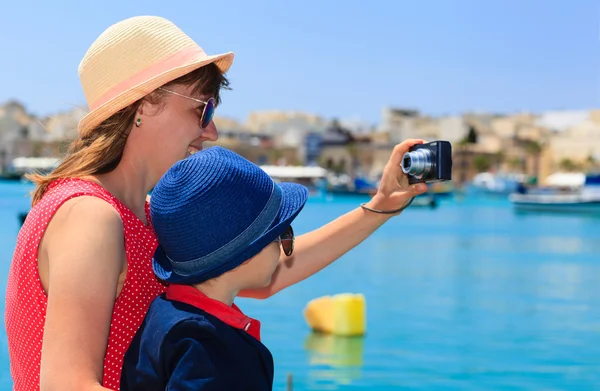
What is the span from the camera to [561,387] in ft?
23.9

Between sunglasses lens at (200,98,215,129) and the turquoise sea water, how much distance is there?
5.56 meters

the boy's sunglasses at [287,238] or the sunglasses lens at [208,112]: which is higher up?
the sunglasses lens at [208,112]

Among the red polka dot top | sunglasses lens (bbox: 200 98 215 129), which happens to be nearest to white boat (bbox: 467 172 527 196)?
sunglasses lens (bbox: 200 98 215 129)

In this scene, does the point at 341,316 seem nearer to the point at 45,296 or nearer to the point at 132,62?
the point at 132,62

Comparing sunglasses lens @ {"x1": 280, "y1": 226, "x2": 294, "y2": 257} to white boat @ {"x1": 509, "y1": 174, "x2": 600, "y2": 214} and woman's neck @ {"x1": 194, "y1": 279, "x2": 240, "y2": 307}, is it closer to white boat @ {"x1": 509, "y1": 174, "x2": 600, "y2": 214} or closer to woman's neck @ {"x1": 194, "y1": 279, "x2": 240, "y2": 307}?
woman's neck @ {"x1": 194, "y1": 279, "x2": 240, "y2": 307}

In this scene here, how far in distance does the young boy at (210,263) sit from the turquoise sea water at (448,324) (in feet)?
18.7

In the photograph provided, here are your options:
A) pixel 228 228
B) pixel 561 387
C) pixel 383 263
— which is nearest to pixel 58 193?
pixel 228 228

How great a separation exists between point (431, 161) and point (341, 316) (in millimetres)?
7293

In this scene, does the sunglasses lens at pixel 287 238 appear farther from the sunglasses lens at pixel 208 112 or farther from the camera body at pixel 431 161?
the camera body at pixel 431 161

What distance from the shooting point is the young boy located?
125 cm

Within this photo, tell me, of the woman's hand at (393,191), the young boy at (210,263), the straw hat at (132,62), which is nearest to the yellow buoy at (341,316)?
the woman's hand at (393,191)

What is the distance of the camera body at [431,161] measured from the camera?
1.80 m

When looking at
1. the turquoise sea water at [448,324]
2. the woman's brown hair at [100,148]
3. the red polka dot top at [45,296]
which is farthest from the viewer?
the turquoise sea water at [448,324]

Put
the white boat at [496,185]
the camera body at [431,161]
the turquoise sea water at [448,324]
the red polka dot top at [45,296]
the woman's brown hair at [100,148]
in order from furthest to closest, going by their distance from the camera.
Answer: the white boat at [496,185], the turquoise sea water at [448,324], the camera body at [431,161], the woman's brown hair at [100,148], the red polka dot top at [45,296]
